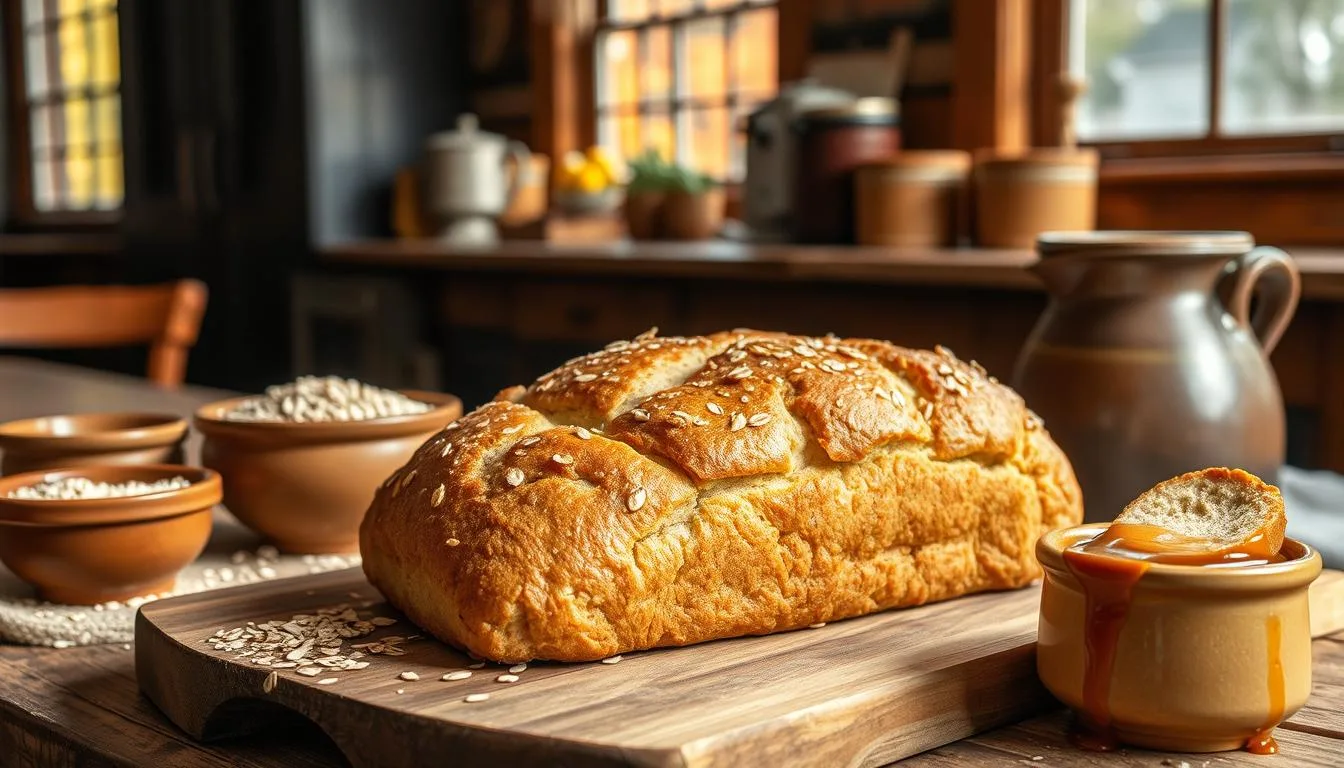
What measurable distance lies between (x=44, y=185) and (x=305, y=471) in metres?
6.57

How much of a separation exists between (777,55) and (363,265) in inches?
58.5

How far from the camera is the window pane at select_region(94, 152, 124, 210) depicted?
6426 mm

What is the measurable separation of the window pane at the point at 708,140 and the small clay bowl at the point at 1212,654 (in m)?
3.30

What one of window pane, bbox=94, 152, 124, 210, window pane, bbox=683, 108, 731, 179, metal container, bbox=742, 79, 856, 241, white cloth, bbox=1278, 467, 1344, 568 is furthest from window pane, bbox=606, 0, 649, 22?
window pane, bbox=94, 152, 124, 210

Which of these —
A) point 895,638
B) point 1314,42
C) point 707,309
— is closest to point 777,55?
point 707,309

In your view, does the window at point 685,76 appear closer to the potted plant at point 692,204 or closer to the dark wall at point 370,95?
the potted plant at point 692,204

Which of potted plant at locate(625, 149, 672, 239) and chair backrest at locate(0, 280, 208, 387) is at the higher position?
potted plant at locate(625, 149, 672, 239)

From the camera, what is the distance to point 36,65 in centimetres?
682

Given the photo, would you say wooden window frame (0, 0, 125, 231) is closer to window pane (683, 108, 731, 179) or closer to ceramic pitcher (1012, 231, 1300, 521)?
window pane (683, 108, 731, 179)

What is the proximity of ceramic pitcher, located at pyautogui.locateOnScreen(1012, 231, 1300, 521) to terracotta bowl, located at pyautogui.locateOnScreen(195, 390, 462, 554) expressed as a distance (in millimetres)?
563

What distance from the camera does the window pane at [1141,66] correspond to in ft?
9.18

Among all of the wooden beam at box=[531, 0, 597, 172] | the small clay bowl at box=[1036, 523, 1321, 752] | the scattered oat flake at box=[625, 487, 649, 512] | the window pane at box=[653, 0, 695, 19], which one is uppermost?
the window pane at box=[653, 0, 695, 19]

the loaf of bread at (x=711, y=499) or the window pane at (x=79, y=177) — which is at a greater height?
the window pane at (x=79, y=177)

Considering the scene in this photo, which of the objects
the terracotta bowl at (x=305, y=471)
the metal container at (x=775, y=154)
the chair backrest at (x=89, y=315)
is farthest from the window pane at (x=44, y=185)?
the terracotta bowl at (x=305, y=471)
